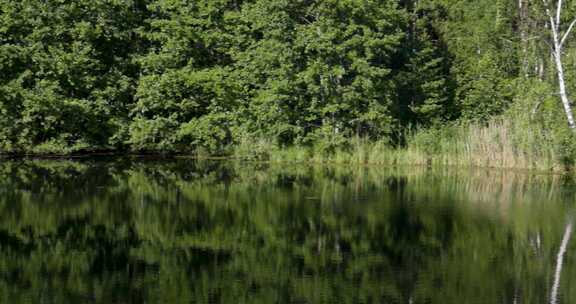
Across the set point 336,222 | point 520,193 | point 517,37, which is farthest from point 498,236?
point 517,37

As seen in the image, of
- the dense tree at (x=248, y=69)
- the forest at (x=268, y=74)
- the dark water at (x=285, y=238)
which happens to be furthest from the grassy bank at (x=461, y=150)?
the dark water at (x=285, y=238)

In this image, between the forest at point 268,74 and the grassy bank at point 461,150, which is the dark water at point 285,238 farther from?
the forest at point 268,74

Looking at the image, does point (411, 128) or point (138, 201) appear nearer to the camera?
point (138, 201)

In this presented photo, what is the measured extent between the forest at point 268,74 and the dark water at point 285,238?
4.97 m

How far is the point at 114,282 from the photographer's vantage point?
38.0 feet

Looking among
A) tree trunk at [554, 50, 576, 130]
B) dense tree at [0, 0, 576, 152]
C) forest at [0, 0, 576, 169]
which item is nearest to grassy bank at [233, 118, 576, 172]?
forest at [0, 0, 576, 169]

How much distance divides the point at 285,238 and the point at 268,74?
1557 centimetres

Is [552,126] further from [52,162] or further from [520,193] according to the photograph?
[52,162]

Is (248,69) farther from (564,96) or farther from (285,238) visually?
(285,238)

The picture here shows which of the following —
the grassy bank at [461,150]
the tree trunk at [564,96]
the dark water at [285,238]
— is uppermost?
the tree trunk at [564,96]

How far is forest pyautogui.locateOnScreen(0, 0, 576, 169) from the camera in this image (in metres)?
28.9

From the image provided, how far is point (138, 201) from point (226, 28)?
13874 mm

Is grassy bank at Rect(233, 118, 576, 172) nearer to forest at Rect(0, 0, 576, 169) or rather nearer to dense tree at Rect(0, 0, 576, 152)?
forest at Rect(0, 0, 576, 169)

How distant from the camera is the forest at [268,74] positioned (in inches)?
1137
